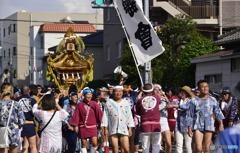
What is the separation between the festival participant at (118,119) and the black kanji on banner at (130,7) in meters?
7.06

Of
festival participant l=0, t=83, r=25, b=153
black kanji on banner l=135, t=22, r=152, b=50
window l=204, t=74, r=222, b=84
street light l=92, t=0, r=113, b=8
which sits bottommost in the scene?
festival participant l=0, t=83, r=25, b=153

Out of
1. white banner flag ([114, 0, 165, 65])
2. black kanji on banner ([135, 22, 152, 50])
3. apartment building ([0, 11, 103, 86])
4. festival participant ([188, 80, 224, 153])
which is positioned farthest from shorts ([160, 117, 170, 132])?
apartment building ([0, 11, 103, 86])

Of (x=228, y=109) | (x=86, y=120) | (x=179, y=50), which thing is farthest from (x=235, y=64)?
(x=86, y=120)

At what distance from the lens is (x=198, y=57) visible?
1223 inches

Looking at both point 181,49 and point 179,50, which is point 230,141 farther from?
point 179,50

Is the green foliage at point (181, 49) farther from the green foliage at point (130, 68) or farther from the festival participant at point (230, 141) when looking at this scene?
the festival participant at point (230, 141)

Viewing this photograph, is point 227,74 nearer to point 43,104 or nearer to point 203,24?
point 203,24

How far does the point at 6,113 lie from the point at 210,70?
62.9ft

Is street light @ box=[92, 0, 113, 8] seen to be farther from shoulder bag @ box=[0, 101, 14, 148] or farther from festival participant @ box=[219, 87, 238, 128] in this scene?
shoulder bag @ box=[0, 101, 14, 148]

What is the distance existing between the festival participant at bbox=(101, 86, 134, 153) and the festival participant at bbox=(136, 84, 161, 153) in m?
0.70

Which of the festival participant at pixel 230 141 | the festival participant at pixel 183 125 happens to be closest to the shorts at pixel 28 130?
the festival participant at pixel 183 125

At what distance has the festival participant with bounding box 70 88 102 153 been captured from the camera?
1539 centimetres

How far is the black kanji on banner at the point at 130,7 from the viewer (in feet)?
67.9

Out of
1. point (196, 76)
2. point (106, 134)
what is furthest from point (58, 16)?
point (106, 134)
